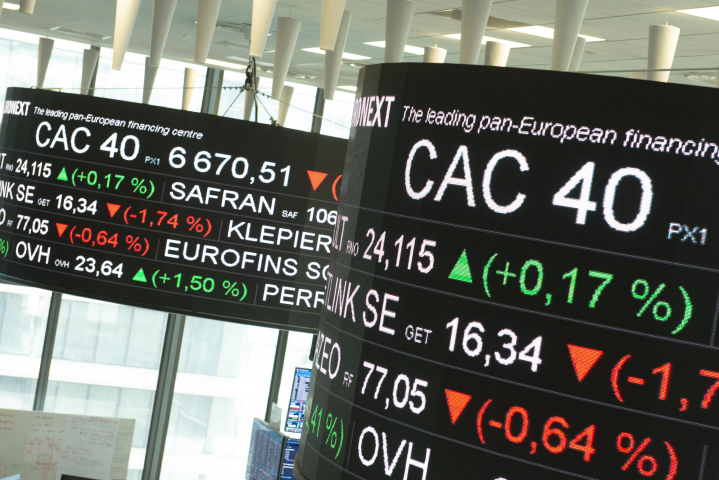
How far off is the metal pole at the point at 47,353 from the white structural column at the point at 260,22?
26.1ft

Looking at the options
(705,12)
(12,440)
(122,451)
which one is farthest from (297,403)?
(705,12)

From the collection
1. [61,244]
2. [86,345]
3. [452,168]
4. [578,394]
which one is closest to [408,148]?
[452,168]

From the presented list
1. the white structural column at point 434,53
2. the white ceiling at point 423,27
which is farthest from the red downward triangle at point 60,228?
the white structural column at point 434,53

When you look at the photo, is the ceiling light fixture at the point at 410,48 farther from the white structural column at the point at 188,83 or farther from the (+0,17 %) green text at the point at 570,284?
the (+0,17 %) green text at the point at 570,284

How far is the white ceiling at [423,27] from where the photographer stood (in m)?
6.93

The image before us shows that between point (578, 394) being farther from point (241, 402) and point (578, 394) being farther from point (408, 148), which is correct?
point (241, 402)

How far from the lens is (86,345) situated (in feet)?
41.5

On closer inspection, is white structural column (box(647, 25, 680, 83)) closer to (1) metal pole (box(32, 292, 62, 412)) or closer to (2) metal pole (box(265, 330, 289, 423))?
(2) metal pole (box(265, 330, 289, 423))

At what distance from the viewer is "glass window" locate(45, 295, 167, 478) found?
12.6 meters

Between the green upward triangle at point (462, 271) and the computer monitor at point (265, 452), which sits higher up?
the green upward triangle at point (462, 271)

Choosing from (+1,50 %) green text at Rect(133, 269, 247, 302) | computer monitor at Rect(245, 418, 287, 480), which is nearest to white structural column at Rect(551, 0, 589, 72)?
(+1,50 %) green text at Rect(133, 269, 247, 302)

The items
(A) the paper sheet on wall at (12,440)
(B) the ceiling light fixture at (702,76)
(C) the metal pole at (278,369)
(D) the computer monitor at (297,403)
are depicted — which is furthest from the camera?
(C) the metal pole at (278,369)

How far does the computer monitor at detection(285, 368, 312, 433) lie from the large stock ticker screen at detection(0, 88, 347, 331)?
6.17 m

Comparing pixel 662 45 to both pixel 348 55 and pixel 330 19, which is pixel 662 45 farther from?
pixel 348 55
